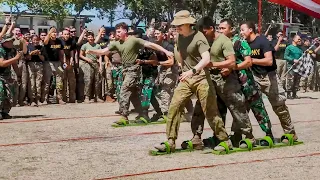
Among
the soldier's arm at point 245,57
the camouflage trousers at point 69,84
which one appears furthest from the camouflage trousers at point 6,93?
the soldier's arm at point 245,57

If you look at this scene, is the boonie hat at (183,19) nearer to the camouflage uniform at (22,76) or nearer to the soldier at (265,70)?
the soldier at (265,70)

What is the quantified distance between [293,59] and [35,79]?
705 cm

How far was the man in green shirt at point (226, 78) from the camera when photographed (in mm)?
8727

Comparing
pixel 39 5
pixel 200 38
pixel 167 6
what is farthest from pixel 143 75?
pixel 167 6

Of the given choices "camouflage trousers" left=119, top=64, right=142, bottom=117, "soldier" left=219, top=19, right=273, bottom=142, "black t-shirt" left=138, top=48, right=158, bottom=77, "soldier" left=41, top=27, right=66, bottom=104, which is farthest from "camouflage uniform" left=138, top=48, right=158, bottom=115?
"soldier" left=41, top=27, right=66, bottom=104

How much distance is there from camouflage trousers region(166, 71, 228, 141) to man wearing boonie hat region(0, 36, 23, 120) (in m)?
4.53

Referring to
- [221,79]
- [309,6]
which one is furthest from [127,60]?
[309,6]

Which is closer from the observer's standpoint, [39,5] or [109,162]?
[109,162]

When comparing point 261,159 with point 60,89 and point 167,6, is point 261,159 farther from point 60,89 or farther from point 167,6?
point 167,6

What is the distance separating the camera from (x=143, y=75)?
1247 centimetres

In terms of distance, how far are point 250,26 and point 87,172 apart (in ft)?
10.7

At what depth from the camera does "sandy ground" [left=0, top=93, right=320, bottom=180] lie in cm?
761

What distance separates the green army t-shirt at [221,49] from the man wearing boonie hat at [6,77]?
Answer: 4714 millimetres

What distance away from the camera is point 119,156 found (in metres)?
8.80
